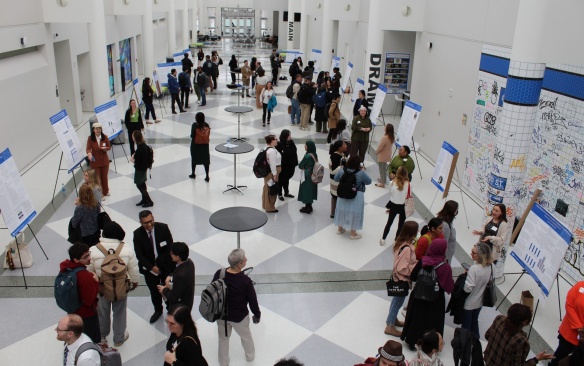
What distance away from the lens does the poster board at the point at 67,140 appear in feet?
26.6

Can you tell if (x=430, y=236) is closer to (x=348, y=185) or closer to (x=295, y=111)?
(x=348, y=185)

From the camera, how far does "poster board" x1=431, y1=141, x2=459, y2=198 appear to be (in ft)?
25.9

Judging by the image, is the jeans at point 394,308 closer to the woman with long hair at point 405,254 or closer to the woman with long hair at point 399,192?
the woman with long hair at point 405,254

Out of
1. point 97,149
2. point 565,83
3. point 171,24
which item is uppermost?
point 171,24

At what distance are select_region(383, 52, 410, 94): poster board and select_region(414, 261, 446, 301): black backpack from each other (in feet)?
38.2

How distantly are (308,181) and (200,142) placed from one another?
7.60ft

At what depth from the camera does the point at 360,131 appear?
1018cm

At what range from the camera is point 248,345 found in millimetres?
4840

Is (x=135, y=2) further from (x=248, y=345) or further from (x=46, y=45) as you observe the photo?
(x=248, y=345)

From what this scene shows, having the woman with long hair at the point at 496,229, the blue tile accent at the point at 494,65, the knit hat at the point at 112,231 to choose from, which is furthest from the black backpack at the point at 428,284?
the blue tile accent at the point at 494,65

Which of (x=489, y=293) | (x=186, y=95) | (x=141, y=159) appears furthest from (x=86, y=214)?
(x=186, y=95)

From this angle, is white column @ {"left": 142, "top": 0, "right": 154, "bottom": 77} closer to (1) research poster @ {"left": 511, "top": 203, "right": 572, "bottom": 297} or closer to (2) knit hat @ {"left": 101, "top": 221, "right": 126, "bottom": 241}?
(2) knit hat @ {"left": 101, "top": 221, "right": 126, "bottom": 241}

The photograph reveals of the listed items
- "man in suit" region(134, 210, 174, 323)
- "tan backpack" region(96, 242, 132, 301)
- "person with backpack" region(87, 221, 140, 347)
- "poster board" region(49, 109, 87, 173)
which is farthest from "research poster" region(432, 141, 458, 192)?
"poster board" region(49, 109, 87, 173)

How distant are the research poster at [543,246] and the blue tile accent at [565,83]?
1907 mm
